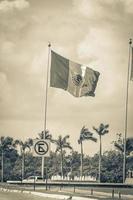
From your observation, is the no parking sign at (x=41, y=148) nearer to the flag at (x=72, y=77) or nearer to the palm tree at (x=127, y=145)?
the flag at (x=72, y=77)

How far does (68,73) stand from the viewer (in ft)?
164

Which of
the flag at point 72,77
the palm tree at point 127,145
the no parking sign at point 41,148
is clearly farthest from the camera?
the palm tree at point 127,145

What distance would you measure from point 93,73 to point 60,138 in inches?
4761

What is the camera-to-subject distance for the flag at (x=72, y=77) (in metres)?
48.3

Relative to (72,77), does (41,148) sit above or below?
below

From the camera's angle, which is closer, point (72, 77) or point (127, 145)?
point (72, 77)

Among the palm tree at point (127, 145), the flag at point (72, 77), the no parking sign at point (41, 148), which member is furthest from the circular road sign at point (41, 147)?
the palm tree at point (127, 145)

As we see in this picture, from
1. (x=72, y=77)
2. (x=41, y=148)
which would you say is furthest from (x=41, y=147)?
(x=72, y=77)

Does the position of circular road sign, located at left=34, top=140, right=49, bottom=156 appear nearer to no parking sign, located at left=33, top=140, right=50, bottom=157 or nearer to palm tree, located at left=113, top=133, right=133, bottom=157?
no parking sign, located at left=33, top=140, right=50, bottom=157

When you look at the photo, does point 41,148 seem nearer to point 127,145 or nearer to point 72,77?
point 72,77

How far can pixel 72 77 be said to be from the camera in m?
49.5

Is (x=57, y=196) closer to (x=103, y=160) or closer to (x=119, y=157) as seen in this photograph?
(x=119, y=157)

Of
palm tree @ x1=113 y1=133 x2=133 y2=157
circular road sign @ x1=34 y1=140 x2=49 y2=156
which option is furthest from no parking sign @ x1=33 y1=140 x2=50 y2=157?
palm tree @ x1=113 y1=133 x2=133 y2=157

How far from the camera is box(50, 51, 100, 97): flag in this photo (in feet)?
158
